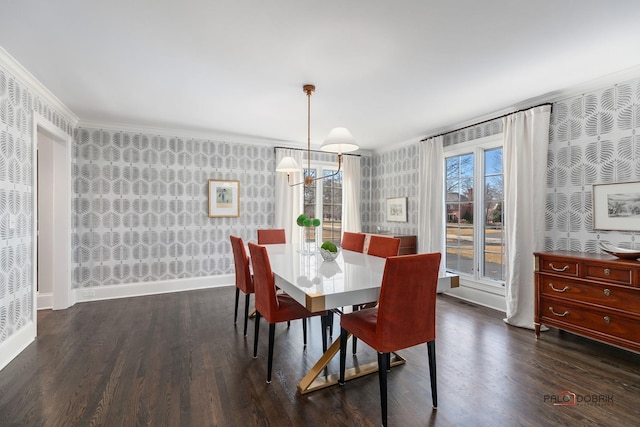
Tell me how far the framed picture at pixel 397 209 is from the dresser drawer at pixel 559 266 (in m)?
2.48

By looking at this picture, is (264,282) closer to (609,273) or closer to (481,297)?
(609,273)

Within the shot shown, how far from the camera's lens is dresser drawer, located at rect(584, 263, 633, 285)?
241 cm

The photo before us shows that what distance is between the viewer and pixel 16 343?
2611 millimetres

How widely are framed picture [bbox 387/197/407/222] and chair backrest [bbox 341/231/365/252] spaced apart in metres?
1.96

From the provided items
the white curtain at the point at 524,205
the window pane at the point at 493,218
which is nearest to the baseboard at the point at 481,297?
the window pane at the point at 493,218

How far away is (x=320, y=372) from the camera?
217cm

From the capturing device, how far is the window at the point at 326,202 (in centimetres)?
573

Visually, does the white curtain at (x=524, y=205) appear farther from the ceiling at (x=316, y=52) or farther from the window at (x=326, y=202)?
the window at (x=326, y=202)

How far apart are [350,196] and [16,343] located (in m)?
4.86

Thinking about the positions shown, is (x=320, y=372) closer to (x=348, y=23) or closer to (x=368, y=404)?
(x=368, y=404)

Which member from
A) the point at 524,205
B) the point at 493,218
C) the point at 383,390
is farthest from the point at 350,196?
the point at 383,390

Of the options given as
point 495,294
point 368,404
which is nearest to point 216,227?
point 368,404

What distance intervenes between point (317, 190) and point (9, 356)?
4432mm

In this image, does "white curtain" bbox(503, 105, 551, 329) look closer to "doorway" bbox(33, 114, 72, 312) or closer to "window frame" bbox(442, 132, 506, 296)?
"window frame" bbox(442, 132, 506, 296)
